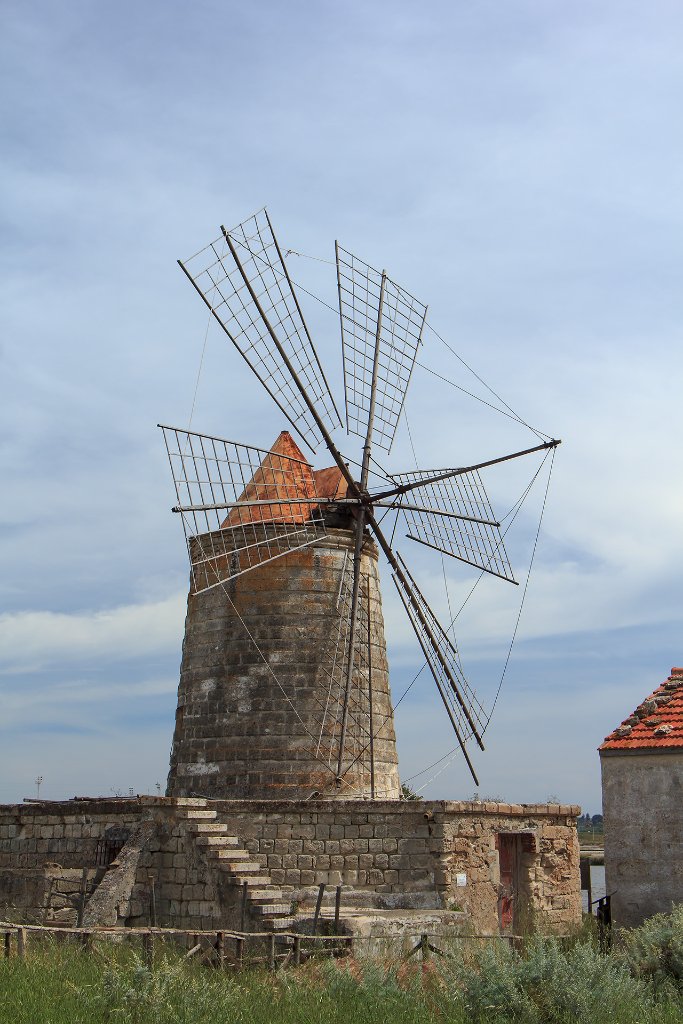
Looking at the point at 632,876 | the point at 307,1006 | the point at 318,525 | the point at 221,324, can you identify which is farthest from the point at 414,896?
the point at 221,324

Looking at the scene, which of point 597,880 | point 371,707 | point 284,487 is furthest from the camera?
point 597,880

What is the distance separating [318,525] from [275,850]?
4.01m

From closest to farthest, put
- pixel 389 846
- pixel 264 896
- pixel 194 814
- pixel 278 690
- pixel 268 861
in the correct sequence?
pixel 264 896, pixel 194 814, pixel 389 846, pixel 268 861, pixel 278 690

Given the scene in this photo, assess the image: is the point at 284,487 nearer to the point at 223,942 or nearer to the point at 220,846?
the point at 220,846

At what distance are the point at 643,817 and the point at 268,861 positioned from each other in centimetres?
388

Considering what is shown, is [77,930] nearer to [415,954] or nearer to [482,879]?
[415,954]

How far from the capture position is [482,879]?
11.5 meters

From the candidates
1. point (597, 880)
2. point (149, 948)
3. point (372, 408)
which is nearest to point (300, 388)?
point (372, 408)

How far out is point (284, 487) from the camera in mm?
14430

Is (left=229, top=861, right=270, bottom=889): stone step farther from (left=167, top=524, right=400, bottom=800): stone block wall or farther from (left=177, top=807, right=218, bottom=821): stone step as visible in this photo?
(left=167, top=524, right=400, bottom=800): stone block wall

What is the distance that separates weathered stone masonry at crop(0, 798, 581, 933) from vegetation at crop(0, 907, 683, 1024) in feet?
6.40

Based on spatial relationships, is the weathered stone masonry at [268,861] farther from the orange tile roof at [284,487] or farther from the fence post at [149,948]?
the orange tile roof at [284,487]

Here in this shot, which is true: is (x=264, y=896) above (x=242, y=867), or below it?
below

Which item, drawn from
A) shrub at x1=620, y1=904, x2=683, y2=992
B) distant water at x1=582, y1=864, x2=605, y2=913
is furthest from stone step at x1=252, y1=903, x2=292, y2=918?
distant water at x1=582, y1=864, x2=605, y2=913
